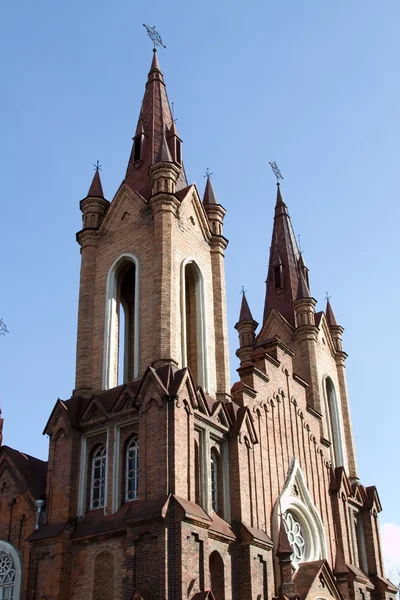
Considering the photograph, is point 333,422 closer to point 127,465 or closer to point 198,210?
point 198,210

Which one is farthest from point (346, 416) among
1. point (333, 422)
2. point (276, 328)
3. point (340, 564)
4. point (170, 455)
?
point (170, 455)

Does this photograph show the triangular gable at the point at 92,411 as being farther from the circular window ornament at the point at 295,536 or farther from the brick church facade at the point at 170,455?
the circular window ornament at the point at 295,536

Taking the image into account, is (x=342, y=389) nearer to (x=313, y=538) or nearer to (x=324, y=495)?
(x=324, y=495)

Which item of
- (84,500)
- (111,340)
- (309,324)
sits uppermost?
(309,324)

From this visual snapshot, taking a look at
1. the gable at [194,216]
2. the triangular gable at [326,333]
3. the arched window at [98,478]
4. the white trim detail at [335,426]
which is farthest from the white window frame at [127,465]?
the triangular gable at [326,333]

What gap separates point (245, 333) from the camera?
31.6m

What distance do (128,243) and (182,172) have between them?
4.42 meters

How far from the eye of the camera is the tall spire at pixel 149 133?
25.0 m

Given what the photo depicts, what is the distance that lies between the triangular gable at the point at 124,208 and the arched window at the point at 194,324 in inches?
88.4

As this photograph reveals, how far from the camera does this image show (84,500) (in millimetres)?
19375

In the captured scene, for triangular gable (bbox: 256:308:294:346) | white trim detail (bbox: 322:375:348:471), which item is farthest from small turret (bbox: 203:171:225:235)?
white trim detail (bbox: 322:375:348:471)

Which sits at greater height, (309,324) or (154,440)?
(309,324)

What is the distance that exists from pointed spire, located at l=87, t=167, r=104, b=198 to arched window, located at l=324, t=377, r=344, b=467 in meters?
11.5

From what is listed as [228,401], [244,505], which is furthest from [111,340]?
[244,505]
